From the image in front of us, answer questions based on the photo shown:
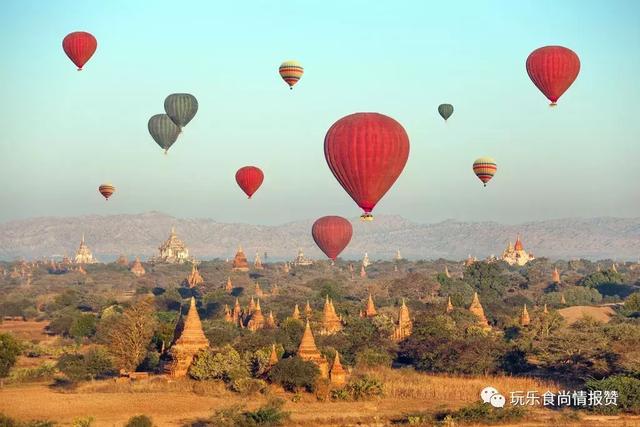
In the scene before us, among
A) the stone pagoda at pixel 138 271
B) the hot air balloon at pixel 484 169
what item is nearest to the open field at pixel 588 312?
the hot air balloon at pixel 484 169

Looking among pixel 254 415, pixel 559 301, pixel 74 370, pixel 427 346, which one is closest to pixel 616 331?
pixel 427 346

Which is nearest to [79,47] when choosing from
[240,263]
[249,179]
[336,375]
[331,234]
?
[249,179]

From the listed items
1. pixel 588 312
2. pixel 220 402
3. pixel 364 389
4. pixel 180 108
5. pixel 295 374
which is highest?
pixel 180 108

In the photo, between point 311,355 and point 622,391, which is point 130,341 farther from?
point 622,391

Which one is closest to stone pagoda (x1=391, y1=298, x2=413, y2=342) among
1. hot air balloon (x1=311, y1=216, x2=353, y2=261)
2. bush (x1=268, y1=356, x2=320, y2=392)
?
hot air balloon (x1=311, y1=216, x2=353, y2=261)

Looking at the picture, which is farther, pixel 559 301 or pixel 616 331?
pixel 559 301

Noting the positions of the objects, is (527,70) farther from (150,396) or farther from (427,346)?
(150,396)
